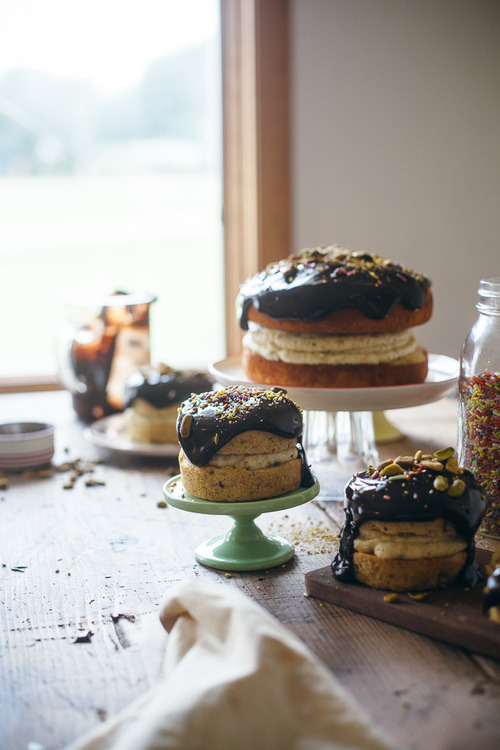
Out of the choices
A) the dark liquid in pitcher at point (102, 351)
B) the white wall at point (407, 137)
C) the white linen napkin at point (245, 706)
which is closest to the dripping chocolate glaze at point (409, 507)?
the white linen napkin at point (245, 706)

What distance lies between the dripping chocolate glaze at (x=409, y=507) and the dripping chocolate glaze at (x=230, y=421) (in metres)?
0.13

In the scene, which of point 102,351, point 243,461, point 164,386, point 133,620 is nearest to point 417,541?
point 243,461

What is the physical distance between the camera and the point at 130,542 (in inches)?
50.8

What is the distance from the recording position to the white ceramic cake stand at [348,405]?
54.4 inches

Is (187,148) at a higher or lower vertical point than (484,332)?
higher

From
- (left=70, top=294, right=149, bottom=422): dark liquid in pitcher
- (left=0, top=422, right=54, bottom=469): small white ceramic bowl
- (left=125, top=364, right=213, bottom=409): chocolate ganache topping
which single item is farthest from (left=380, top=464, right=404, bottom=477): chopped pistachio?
(left=70, top=294, right=149, bottom=422): dark liquid in pitcher

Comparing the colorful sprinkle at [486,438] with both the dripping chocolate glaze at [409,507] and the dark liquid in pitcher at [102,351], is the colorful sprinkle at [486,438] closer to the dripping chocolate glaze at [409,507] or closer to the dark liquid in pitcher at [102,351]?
the dripping chocolate glaze at [409,507]

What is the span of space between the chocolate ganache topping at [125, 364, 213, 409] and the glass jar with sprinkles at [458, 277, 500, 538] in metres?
0.65

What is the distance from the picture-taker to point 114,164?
287 cm

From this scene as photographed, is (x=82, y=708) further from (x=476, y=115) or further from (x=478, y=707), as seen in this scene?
(x=476, y=115)

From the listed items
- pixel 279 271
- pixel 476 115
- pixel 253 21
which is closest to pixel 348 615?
pixel 279 271

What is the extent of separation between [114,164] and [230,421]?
78.8 inches

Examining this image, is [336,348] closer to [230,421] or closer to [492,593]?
[230,421]

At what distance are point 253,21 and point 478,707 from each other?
7.26ft
